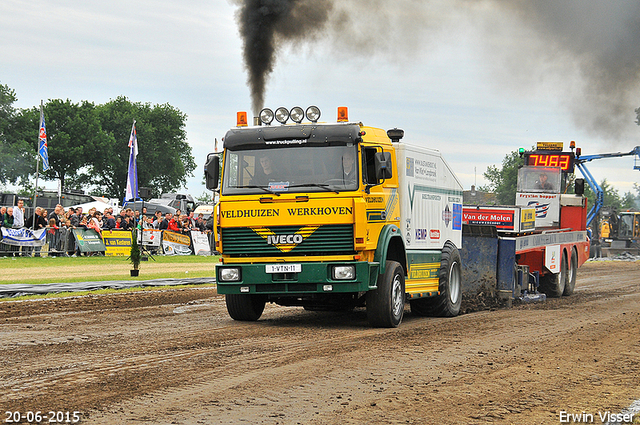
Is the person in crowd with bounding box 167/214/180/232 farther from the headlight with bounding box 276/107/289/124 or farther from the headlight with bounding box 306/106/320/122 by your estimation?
the headlight with bounding box 306/106/320/122

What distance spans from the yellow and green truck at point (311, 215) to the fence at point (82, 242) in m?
13.8

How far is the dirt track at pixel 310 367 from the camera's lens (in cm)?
641

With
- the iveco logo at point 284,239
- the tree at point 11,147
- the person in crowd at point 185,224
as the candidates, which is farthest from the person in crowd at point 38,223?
the tree at point 11,147

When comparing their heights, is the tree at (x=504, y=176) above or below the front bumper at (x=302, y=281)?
above

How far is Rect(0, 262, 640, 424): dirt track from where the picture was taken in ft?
21.0

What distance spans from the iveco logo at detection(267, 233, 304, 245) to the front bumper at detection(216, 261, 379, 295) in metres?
0.34

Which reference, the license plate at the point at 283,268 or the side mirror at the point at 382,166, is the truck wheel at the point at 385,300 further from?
the side mirror at the point at 382,166

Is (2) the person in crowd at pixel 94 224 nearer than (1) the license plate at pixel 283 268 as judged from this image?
No

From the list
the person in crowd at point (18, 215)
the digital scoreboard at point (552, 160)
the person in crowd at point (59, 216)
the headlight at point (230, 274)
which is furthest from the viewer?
the person in crowd at point (59, 216)

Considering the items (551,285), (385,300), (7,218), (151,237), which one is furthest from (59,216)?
(385,300)

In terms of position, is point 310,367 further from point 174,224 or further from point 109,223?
point 174,224

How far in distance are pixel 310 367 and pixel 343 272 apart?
3058 millimetres

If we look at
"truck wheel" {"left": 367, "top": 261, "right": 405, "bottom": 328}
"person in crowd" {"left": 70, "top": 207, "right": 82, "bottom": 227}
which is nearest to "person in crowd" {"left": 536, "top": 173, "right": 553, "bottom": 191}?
"truck wheel" {"left": 367, "top": 261, "right": 405, "bottom": 328}

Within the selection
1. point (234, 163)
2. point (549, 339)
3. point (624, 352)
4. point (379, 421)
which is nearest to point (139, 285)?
point (234, 163)
